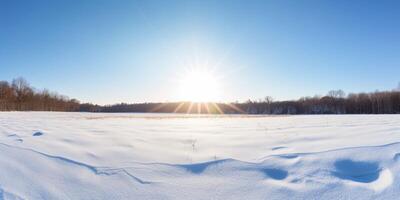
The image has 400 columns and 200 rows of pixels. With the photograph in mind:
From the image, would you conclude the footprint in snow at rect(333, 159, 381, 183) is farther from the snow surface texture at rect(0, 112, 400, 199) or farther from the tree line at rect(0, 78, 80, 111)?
the tree line at rect(0, 78, 80, 111)

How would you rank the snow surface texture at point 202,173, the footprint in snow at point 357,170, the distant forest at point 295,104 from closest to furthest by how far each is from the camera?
the snow surface texture at point 202,173, the footprint in snow at point 357,170, the distant forest at point 295,104

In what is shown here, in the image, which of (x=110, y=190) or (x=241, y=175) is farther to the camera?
(x=241, y=175)

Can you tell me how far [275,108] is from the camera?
252 feet

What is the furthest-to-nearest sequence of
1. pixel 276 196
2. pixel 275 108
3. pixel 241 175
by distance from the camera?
pixel 275 108, pixel 241 175, pixel 276 196

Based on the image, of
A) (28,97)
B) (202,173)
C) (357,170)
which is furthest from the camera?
(28,97)

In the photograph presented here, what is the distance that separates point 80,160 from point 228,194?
2.32 m

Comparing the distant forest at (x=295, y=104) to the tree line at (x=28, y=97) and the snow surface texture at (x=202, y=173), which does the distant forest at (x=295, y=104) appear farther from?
the snow surface texture at (x=202, y=173)

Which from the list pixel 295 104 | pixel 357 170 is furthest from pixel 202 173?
pixel 295 104

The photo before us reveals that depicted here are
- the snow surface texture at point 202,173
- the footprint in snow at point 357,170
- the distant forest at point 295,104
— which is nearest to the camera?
the snow surface texture at point 202,173

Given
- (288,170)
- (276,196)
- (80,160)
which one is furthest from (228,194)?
(80,160)

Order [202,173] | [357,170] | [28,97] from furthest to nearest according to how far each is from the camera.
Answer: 1. [28,97]
2. [202,173]
3. [357,170]

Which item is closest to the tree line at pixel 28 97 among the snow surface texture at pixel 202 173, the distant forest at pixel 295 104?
the distant forest at pixel 295 104

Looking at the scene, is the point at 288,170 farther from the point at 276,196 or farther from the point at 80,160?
the point at 80,160

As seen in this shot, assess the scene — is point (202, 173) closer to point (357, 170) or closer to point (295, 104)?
point (357, 170)
